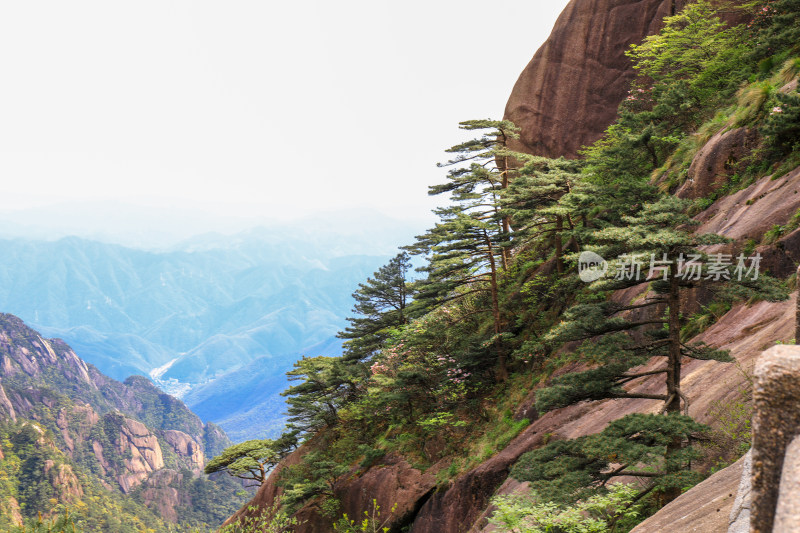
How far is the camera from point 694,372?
940 cm

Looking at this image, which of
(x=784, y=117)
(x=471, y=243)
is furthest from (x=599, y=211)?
(x=784, y=117)

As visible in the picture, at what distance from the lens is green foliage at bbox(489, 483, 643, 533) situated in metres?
5.38

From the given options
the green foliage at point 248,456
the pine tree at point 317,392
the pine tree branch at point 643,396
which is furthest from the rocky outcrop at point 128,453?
the pine tree branch at point 643,396

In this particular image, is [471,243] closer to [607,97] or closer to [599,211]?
[599,211]

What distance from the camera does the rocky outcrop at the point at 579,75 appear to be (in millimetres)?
26219

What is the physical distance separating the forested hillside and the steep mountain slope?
2343 inches

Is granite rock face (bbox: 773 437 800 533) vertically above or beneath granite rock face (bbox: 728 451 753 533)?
above

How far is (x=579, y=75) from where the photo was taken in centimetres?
2736

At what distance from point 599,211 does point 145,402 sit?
5859 inches

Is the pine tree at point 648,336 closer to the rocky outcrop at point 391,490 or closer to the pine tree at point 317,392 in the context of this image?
the rocky outcrop at point 391,490

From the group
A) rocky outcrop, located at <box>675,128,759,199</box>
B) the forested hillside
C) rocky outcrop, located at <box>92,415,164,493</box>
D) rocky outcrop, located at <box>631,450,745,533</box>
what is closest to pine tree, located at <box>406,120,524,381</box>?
the forested hillside

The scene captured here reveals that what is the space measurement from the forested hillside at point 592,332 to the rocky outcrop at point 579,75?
199cm

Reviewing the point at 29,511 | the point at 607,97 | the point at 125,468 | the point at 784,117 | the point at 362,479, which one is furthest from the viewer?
the point at 125,468

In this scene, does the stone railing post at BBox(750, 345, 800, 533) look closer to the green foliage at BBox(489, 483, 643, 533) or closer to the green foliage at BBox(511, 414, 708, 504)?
the green foliage at BBox(489, 483, 643, 533)
